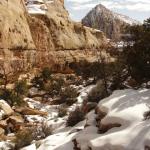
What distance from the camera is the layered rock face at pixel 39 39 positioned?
28859 millimetres

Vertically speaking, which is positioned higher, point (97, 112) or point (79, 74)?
point (97, 112)

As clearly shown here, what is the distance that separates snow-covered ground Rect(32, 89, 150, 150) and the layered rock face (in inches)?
629

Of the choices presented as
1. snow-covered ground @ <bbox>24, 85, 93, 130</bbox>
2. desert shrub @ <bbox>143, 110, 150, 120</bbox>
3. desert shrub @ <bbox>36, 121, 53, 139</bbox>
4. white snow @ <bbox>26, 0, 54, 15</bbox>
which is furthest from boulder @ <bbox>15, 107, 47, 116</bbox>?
white snow @ <bbox>26, 0, 54, 15</bbox>

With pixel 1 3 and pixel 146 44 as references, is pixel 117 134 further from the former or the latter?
pixel 1 3

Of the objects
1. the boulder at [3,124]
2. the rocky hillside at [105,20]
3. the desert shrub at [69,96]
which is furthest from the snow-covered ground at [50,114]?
the rocky hillside at [105,20]

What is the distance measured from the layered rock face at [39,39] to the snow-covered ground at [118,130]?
1598cm

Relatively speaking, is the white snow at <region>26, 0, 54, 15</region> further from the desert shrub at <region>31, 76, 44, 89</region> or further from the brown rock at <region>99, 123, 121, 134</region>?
the brown rock at <region>99, 123, 121, 134</region>

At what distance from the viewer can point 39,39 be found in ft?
112

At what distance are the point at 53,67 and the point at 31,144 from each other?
20.0m

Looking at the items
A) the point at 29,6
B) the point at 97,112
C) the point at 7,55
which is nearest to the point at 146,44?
the point at 97,112

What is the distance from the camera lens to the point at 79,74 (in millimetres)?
31703

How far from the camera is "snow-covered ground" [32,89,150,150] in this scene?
9.39 metres

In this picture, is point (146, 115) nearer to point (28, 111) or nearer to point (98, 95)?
point (98, 95)

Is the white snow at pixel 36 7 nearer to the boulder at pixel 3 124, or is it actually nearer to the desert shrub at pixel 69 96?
the desert shrub at pixel 69 96
